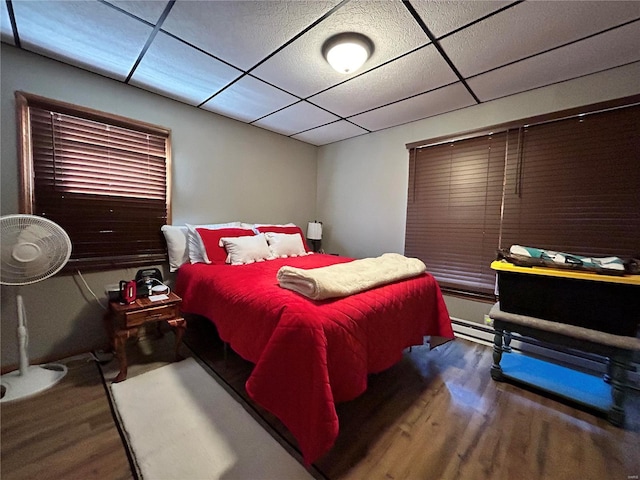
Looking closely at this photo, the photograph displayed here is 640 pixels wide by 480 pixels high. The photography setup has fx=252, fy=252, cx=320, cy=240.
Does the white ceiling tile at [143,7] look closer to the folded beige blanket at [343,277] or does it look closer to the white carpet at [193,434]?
the folded beige blanket at [343,277]

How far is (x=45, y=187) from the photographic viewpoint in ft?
6.54

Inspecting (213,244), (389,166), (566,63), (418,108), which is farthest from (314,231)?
(566,63)

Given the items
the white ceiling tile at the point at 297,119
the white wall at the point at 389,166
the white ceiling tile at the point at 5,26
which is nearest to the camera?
the white ceiling tile at the point at 5,26

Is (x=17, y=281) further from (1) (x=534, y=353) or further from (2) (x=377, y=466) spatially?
(1) (x=534, y=353)

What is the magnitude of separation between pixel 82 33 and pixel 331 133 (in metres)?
Result: 2.55

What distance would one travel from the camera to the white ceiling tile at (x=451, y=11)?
1.40 metres

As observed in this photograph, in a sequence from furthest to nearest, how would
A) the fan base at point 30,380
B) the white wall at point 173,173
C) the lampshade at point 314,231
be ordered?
the lampshade at point 314,231
the white wall at point 173,173
the fan base at point 30,380

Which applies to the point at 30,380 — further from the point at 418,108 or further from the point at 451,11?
the point at 418,108

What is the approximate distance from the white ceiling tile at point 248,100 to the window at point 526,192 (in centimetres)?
169

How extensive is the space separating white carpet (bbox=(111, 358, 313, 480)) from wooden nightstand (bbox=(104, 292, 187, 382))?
0.82 ft

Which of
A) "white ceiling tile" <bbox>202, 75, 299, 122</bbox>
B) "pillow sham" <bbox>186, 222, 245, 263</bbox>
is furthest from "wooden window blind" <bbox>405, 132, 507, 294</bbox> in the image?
"pillow sham" <bbox>186, 222, 245, 263</bbox>

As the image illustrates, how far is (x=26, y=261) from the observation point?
1.57m

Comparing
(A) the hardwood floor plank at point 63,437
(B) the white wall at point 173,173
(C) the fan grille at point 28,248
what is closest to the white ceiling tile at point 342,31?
(B) the white wall at point 173,173

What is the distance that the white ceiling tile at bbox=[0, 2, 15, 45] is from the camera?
1.50m
